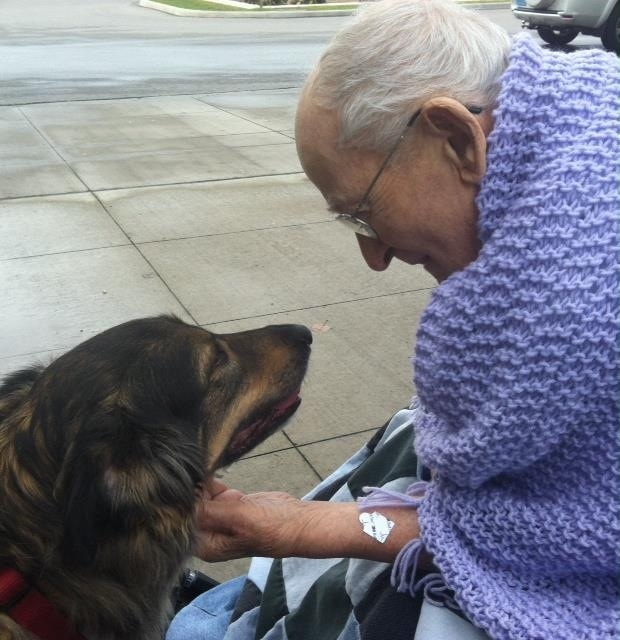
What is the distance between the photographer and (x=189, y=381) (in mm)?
2611

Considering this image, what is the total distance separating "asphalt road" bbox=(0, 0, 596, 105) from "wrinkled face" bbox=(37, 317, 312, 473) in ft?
32.2

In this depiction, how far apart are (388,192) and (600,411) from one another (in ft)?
2.20

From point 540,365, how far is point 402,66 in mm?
708

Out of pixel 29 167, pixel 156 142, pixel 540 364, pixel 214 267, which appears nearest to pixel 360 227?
pixel 540 364

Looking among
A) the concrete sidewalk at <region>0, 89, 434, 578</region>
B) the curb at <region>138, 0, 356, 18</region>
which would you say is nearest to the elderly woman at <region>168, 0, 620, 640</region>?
the concrete sidewalk at <region>0, 89, 434, 578</region>

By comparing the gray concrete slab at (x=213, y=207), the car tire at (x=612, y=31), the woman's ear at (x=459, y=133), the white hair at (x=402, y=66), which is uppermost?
the white hair at (x=402, y=66)

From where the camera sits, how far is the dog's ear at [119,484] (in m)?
2.02

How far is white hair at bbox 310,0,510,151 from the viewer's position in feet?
6.22

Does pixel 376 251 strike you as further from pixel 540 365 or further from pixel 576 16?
pixel 576 16

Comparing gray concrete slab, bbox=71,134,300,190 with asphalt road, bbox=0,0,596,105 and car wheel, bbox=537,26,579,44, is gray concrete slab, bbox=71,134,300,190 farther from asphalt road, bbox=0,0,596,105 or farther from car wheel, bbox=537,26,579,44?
car wheel, bbox=537,26,579,44

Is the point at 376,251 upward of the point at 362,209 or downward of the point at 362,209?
downward

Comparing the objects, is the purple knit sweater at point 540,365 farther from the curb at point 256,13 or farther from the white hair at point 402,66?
the curb at point 256,13

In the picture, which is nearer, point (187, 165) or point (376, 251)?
point (376, 251)

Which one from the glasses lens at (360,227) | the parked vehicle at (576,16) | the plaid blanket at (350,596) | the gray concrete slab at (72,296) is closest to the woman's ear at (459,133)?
the glasses lens at (360,227)
